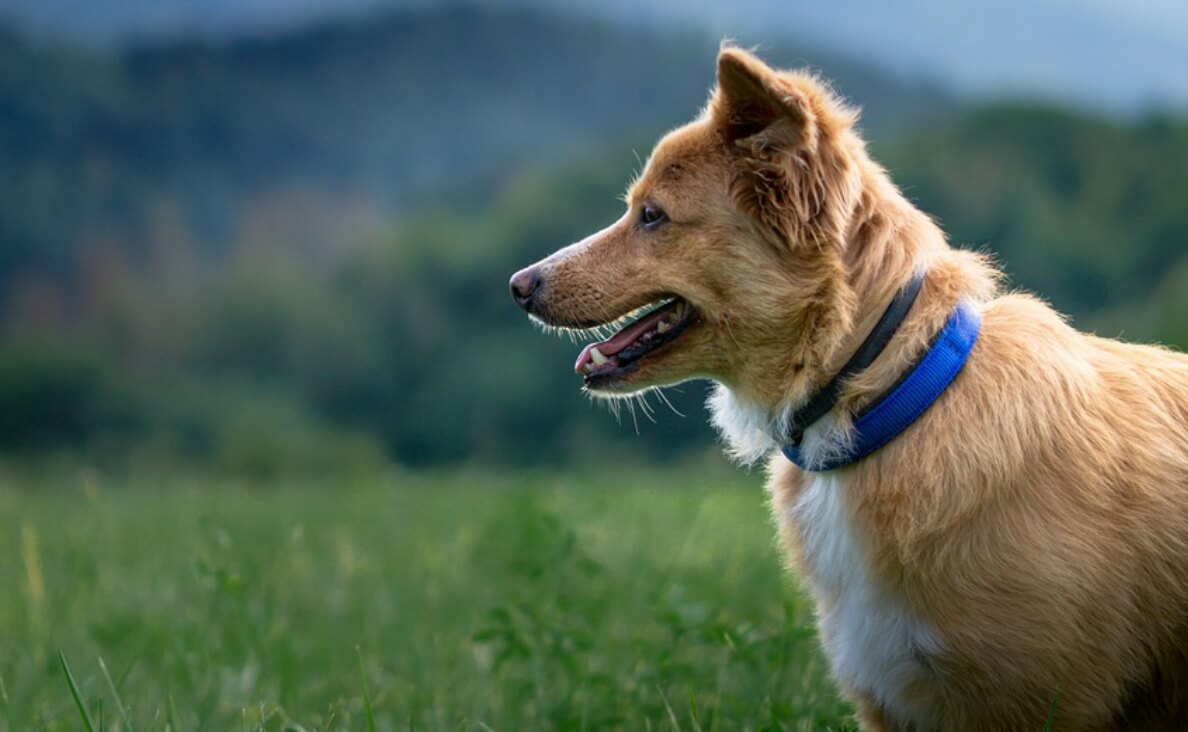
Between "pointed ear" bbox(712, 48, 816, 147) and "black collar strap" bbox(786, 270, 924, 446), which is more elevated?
"pointed ear" bbox(712, 48, 816, 147)

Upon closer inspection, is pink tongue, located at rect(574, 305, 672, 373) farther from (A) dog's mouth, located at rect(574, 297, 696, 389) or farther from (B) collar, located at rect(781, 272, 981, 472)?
(B) collar, located at rect(781, 272, 981, 472)

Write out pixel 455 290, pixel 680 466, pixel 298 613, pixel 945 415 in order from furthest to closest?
pixel 455 290 < pixel 680 466 < pixel 298 613 < pixel 945 415

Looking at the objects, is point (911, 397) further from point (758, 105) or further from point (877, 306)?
point (758, 105)

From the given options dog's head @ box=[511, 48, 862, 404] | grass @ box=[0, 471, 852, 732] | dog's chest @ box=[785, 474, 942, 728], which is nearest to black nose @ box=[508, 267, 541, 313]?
dog's head @ box=[511, 48, 862, 404]

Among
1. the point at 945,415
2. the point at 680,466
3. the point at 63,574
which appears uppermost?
the point at 945,415

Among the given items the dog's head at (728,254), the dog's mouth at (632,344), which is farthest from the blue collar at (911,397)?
the dog's mouth at (632,344)

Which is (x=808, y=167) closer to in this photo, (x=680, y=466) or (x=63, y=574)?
(x=63, y=574)

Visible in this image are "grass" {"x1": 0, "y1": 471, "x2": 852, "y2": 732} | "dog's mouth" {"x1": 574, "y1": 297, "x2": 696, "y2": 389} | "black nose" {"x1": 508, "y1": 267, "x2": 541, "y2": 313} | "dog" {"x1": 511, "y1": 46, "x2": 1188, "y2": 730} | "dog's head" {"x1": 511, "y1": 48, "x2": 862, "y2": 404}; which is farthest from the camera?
"grass" {"x1": 0, "y1": 471, "x2": 852, "y2": 732}

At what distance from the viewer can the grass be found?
154 inches

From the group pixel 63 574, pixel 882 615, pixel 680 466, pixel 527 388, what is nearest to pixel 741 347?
pixel 882 615

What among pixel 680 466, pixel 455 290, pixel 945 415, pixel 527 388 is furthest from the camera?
pixel 455 290

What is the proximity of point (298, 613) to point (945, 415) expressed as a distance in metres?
3.79

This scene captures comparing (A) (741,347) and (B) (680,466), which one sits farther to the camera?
(B) (680,466)

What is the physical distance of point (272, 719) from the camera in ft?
12.4
